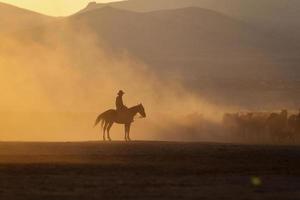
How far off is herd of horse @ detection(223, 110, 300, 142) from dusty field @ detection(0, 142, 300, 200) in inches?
460

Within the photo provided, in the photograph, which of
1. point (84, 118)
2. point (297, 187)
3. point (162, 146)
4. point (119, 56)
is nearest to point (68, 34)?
point (119, 56)

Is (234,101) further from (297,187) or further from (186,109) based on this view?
(297,187)

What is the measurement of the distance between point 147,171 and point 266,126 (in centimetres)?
2524

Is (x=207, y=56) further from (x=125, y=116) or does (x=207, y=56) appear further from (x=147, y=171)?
(x=147, y=171)

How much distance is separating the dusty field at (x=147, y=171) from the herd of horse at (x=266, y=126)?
11.7m

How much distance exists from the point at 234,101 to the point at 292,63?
52056mm

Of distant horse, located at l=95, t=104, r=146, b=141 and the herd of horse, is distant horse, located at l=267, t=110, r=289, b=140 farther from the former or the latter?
distant horse, located at l=95, t=104, r=146, b=141

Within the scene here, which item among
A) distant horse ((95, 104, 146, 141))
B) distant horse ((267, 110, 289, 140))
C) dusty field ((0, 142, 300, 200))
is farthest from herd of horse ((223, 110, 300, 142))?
dusty field ((0, 142, 300, 200))

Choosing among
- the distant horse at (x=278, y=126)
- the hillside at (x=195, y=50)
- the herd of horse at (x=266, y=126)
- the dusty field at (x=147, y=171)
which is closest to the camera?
the dusty field at (x=147, y=171)

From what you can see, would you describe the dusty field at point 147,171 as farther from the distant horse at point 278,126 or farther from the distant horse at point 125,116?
the distant horse at point 278,126

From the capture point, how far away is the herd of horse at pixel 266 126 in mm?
49750

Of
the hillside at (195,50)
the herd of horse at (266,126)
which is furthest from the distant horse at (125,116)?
the hillside at (195,50)

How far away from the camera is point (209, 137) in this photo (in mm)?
56938

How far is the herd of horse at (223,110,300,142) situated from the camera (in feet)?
163
